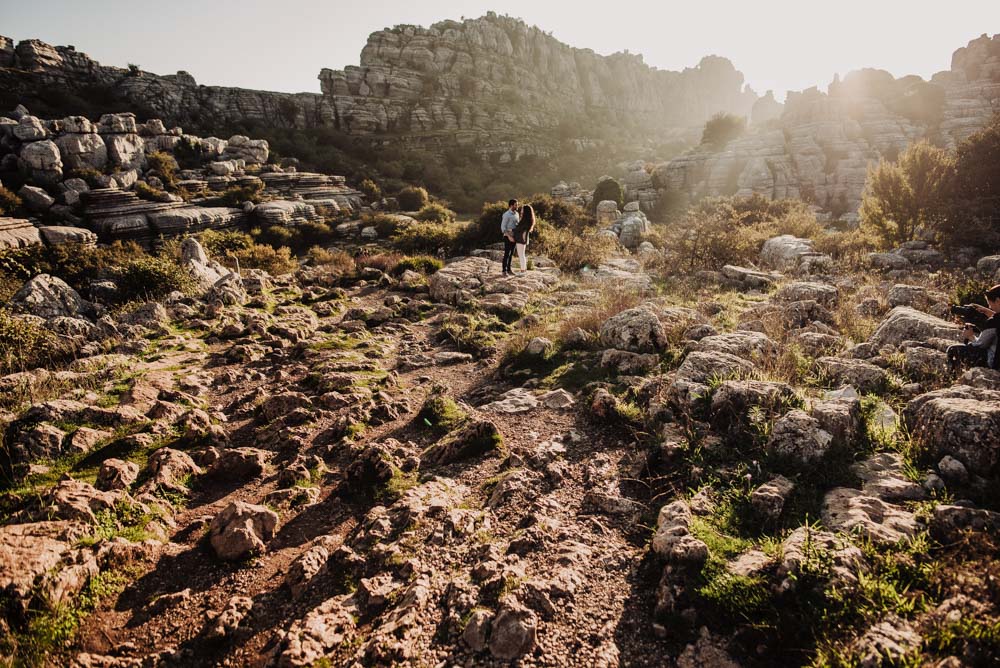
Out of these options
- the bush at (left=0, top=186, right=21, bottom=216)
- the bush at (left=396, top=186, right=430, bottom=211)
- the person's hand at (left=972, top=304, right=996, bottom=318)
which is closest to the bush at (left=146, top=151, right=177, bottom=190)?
the bush at (left=0, top=186, right=21, bottom=216)

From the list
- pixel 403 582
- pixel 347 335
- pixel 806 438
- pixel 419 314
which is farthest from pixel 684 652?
pixel 419 314

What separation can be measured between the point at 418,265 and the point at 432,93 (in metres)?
59.8

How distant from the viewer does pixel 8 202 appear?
1897 centimetres

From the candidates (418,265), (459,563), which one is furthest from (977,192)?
(459,563)

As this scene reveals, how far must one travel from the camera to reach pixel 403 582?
3.56 meters

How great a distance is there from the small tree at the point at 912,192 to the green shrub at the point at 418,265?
56.4 feet

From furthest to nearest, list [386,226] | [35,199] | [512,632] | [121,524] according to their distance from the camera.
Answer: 1. [386,226]
2. [35,199]
3. [121,524]
4. [512,632]

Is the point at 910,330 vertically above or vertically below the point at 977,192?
below

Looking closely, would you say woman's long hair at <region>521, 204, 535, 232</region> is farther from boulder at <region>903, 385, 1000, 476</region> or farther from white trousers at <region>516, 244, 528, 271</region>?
boulder at <region>903, 385, 1000, 476</region>

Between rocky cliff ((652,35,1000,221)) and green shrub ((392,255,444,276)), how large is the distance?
3217cm

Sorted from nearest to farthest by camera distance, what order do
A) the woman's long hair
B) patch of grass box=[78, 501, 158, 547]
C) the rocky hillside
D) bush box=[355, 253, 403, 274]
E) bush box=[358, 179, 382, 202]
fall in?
patch of grass box=[78, 501, 158, 547] → the woman's long hair → bush box=[355, 253, 403, 274] → the rocky hillside → bush box=[358, 179, 382, 202]

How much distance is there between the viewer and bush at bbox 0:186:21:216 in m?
18.7

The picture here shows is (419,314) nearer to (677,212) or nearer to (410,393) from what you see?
(410,393)

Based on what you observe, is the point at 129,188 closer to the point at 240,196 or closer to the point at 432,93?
the point at 240,196
